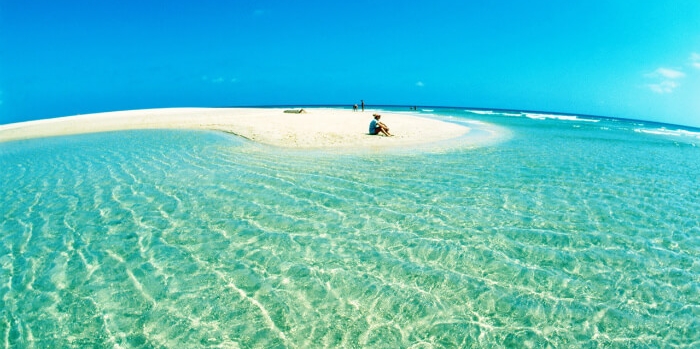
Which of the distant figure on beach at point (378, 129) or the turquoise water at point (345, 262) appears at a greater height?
the distant figure on beach at point (378, 129)

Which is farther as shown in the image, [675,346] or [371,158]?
[371,158]

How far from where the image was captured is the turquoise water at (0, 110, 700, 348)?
448 centimetres

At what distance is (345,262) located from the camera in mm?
6082

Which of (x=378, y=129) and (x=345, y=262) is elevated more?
(x=378, y=129)

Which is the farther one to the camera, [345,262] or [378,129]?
[378,129]

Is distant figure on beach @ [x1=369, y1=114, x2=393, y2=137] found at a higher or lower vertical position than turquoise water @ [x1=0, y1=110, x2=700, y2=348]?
higher

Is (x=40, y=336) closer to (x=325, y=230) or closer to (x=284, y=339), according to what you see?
(x=284, y=339)

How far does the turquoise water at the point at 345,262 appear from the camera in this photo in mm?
4480

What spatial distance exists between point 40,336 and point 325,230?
15.1 feet

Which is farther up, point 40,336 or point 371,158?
point 371,158

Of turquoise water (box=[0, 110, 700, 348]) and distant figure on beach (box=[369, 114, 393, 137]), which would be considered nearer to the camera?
turquoise water (box=[0, 110, 700, 348])

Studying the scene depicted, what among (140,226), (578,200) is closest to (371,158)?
(578,200)

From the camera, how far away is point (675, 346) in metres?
4.31

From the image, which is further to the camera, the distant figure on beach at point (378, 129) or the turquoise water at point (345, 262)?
the distant figure on beach at point (378, 129)
